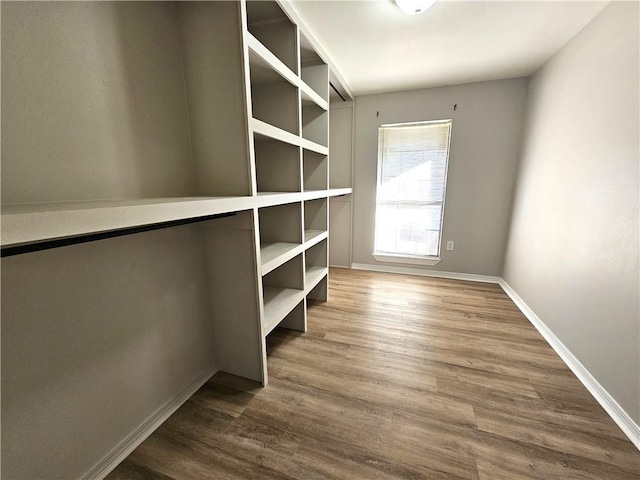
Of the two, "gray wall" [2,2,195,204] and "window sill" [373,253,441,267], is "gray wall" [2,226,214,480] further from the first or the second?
"window sill" [373,253,441,267]

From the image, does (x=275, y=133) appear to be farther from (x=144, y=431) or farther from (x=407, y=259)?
(x=407, y=259)

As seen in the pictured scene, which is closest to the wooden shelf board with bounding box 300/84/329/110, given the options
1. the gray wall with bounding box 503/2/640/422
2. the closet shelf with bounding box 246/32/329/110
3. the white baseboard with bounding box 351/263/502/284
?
the closet shelf with bounding box 246/32/329/110

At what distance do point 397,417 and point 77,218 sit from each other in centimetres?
156

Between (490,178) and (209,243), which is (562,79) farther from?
(209,243)

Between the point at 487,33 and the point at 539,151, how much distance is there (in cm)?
116

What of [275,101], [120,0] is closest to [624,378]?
[275,101]

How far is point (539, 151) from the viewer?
2.29m

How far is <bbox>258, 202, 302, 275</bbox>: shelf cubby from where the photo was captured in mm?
1827

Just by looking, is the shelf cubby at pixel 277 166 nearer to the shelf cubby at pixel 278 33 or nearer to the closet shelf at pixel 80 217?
the shelf cubby at pixel 278 33

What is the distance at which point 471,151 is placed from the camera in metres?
2.88

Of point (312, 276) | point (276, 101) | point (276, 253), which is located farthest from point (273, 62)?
point (312, 276)

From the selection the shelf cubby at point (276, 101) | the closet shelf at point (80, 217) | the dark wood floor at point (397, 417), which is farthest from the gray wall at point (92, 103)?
the dark wood floor at point (397, 417)

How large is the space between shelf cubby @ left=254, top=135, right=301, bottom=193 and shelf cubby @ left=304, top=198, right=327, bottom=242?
2.22 ft

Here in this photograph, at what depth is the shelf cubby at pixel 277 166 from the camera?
1.78 metres
